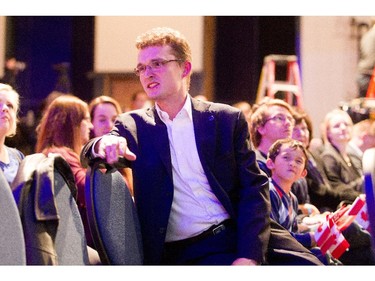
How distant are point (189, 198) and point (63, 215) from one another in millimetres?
493

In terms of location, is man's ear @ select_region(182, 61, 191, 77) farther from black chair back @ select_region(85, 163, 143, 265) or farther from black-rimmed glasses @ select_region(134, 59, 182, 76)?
black chair back @ select_region(85, 163, 143, 265)

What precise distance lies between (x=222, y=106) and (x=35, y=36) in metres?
6.40

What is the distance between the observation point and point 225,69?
26.2ft

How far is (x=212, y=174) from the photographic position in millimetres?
2312

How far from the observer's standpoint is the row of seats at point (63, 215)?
67.6 inches

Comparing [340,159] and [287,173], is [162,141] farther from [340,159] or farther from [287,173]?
[340,159]

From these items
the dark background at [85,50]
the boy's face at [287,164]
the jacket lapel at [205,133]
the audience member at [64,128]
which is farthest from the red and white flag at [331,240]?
the dark background at [85,50]

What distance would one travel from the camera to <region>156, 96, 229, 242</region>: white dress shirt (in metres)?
2.32

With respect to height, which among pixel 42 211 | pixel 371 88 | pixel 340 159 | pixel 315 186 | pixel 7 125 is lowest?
pixel 315 186

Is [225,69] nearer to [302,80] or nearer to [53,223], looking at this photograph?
[302,80]

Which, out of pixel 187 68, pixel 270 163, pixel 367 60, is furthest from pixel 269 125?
pixel 367 60

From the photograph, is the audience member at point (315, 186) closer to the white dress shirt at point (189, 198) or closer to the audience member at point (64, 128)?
the audience member at point (64, 128)

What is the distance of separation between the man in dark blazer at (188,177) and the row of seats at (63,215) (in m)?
0.09
